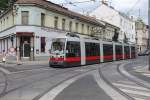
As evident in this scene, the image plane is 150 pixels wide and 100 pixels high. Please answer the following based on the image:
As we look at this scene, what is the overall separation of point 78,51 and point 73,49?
3.49ft

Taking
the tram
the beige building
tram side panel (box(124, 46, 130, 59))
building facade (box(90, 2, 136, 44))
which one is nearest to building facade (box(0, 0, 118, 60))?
the tram

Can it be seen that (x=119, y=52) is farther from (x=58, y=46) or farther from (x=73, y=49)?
(x=58, y=46)

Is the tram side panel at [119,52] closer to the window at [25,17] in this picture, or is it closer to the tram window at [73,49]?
the window at [25,17]

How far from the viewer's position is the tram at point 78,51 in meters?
31.2

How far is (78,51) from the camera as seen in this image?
33.3 meters

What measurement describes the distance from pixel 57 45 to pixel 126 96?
19705 millimetres

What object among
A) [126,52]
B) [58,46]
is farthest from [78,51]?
[126,52]

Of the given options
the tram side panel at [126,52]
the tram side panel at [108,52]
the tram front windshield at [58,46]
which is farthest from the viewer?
the tram side panel at [126,52]

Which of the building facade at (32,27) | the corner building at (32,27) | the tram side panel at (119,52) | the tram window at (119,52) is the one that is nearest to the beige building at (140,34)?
the tram side panel at (119,52)

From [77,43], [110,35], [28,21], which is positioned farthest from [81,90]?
[110,35]

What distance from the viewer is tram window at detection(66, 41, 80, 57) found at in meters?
31.4

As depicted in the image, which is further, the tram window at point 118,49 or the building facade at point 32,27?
the tram window at point 118,49

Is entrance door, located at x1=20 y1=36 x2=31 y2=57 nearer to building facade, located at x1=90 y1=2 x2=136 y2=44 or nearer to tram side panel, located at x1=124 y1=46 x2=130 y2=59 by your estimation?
tram side panel, located at x1=124 y1=46 x2=130 y2=59

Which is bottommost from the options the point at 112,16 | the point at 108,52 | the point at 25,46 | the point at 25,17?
the point at 108,52
